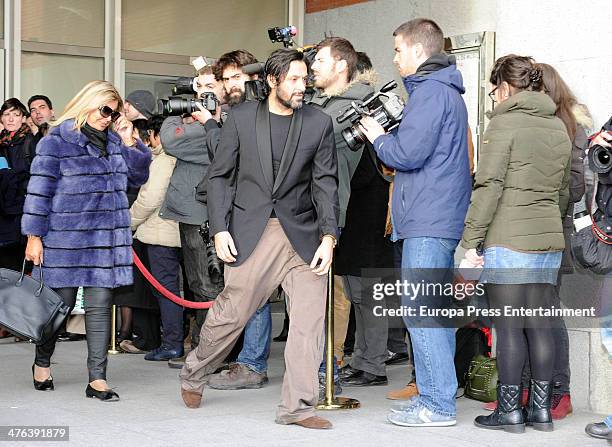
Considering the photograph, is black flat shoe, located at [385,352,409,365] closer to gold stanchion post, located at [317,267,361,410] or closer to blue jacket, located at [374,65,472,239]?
gold stanchion post, located at [317,267,361,410]

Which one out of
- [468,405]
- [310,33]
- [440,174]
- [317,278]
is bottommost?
[468,405]

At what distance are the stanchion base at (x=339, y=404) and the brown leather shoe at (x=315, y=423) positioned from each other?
52cm

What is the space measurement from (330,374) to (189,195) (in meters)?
2.07

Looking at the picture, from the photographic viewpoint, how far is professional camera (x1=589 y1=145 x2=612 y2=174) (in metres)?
5.89

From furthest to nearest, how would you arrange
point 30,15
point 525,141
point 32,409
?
point 30,15 < point 32,409 < point 525,141

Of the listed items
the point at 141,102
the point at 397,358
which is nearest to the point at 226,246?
the point at 397,358

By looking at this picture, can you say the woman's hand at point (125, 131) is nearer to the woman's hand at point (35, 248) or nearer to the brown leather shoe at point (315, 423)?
the woman's hand at point (35, 248)

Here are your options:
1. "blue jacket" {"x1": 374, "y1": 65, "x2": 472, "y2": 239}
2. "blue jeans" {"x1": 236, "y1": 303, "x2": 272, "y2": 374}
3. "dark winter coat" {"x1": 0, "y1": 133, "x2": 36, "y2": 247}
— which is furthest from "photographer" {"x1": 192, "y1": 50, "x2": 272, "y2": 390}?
"dark winter coat" {"x1": 0, "y1": 133, "x2": 36, "y2": 247}

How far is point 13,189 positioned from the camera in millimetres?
10070

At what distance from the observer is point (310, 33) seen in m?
13.4

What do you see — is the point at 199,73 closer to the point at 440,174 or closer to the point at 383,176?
the point at 383,176

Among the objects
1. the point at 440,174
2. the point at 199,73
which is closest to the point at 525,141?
the point at 440,174

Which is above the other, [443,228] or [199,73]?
[199,73]

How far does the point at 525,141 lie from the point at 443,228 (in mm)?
648
